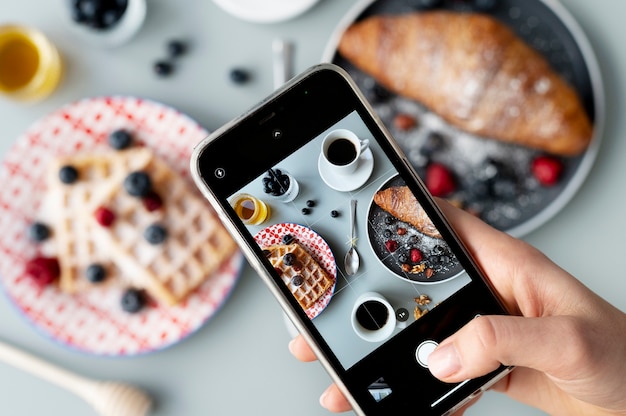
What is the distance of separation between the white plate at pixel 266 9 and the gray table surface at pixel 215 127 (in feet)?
0.13

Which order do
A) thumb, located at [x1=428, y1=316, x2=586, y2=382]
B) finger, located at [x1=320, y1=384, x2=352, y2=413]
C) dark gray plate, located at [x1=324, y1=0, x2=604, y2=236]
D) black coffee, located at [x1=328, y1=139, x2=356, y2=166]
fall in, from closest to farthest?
thumb, located at [x1=428, y1=316, x2=586, y2=382]
black coffee, located at [x1=328, y1=139, x2=356, y2=166]
finger, located at [x1=320, y1=384, x2=352, y2=413]
dark gray plate, located at [x1=324, y1=0, x2=604, y2=236]

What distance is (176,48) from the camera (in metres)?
1.28

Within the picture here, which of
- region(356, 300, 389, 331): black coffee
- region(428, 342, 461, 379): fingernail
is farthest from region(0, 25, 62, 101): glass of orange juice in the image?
region(428, 342, 461, 379): fingernail

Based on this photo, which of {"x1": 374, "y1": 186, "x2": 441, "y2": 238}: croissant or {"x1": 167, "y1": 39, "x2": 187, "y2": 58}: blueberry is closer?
{"x1": 374, "y1": 186, "x2": 441, "y2": 238}: croissant

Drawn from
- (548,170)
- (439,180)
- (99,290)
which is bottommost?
(548,170)

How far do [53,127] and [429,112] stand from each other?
811 millimetres

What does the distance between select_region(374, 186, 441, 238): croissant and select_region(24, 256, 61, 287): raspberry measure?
77 centimetres

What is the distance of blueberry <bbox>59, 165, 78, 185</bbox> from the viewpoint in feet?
4.09

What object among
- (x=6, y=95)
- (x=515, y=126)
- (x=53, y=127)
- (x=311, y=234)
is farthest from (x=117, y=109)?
(x=515, y=126)

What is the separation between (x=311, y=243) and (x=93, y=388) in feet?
2.31

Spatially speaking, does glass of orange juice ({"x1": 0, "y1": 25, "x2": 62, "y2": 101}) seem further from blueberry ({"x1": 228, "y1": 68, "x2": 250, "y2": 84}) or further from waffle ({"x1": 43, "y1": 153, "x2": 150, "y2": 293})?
blueberry ({"x1": 228, "y1": 68, "x2": 250, "y2": 84})

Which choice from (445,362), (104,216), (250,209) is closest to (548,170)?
(445,362)

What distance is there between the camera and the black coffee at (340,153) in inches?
34.8

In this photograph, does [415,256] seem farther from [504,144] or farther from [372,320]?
[504,144]
